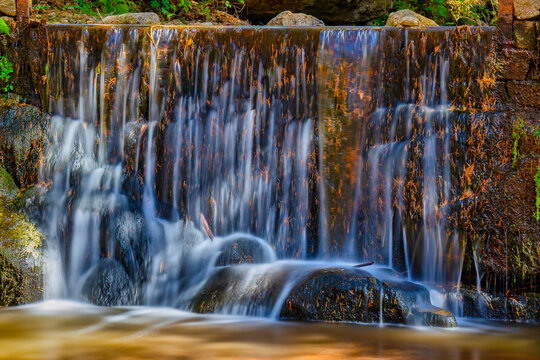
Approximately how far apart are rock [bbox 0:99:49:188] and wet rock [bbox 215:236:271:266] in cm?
221

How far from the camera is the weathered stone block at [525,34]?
7.03m

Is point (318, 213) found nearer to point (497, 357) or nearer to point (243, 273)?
point (243, 273)

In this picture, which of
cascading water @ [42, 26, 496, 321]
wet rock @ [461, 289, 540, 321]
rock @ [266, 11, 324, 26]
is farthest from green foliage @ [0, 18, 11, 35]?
wet rock @ [461, 289, 540, 321]

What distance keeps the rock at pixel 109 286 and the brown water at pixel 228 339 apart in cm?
37

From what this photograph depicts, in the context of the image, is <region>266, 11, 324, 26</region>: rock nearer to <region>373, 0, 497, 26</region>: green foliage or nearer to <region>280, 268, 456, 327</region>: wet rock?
<region>373, 0, 497, 26</region>: green foliage

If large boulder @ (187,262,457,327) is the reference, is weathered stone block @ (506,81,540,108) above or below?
above

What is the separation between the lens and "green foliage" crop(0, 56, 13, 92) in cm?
778

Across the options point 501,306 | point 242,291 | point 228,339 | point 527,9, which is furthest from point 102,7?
point 501,306

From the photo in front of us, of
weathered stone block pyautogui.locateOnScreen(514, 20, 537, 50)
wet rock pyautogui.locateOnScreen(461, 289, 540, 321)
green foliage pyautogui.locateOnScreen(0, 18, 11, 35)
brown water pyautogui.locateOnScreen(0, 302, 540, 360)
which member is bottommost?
brown water pyautogui.locateOnScreen(0, 302, 540, 360)

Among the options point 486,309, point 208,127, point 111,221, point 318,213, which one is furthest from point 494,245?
point 111,221

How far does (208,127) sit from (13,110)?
212 centimetres

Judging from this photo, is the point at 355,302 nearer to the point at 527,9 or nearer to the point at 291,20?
the point at 527,9

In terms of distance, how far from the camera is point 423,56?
7.47 meters

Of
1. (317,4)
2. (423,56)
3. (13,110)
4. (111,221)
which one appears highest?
(317,4)
